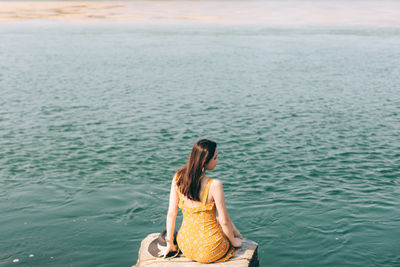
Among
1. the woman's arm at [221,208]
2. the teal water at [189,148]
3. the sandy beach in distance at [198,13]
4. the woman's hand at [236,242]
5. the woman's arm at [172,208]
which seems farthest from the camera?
the sandy beach in distance at [198,13]

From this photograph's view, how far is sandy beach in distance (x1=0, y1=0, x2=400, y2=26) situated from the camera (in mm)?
90688

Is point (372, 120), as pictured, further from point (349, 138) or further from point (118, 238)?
point (118, 238)

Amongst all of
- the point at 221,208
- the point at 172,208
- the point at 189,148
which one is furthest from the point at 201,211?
the point at 189,148

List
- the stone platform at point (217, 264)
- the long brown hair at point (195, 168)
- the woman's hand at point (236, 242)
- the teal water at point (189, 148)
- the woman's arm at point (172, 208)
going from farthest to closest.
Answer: the teal water at point (189, 148) → the woman's hand at point (236, 242) → the stone platform at point (217, 264) → the woman's arm at point (172, 208) → the long brown hair at point (195, 168)

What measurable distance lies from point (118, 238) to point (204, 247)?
14.4 ft

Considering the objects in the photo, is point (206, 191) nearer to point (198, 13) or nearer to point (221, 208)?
point (221, 208)

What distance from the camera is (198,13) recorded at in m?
107

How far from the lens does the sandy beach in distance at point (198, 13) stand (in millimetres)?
90688

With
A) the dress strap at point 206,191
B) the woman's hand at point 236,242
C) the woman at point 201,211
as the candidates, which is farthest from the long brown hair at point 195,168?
the woman's hand at point 236,242

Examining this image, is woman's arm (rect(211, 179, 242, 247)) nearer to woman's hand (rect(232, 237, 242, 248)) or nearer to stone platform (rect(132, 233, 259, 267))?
woman's hand (rect(232, 237, 242, 248))

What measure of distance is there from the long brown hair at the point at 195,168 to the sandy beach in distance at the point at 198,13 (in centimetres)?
8021

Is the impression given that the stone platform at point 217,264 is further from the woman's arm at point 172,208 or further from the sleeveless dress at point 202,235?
the woman's arm at point 172,208

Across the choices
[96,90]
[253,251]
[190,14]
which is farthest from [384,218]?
[190,14]

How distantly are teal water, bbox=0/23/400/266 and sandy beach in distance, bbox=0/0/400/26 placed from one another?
53.0 meters
